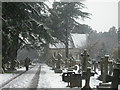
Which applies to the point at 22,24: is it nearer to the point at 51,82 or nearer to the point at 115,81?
the point at 51,82

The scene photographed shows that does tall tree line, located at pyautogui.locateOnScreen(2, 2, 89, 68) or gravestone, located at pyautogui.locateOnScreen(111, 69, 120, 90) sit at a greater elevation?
tall tree line, located at pyautogui.locateOnScreen(2, 2, 89, 68)

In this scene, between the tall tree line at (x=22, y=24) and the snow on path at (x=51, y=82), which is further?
the tall tree line at (x=22, y=24)

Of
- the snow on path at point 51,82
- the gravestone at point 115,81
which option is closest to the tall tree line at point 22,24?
the snow on path at point 51,82

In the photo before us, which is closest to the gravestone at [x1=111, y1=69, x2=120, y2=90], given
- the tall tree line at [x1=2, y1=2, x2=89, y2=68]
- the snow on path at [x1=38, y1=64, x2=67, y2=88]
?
the snow on path at [x1=38, y1=64, x2=67, y2=88]

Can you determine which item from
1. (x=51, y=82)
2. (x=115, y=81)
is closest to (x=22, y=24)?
(x=51, y=82)

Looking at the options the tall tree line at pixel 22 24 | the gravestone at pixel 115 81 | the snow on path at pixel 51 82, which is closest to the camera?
the gravestone at pixel 115 81

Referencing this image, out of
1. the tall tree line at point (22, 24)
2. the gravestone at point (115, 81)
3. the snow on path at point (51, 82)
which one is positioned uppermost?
the tall tree line at point (22, 24)

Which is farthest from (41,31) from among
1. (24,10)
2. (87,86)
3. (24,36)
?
(87,86)

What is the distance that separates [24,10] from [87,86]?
490 inches

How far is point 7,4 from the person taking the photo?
23250 millimetres

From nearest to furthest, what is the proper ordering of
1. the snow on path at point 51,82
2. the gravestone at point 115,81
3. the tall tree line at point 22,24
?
the gravestone at point 115,81
the snow on path at point 51,82
the tall tree line at point 22,24

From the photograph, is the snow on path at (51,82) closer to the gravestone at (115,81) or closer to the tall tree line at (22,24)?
the tall tree line at (22,24)

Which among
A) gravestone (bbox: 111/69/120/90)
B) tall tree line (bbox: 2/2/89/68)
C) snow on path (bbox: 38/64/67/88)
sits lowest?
snow on path (bbox: 38/64/67/88)

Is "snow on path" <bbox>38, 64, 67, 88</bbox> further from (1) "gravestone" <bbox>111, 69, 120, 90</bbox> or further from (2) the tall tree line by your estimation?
(1) "gravestone" <bbox>111, 69, 120, 90</bbox>
